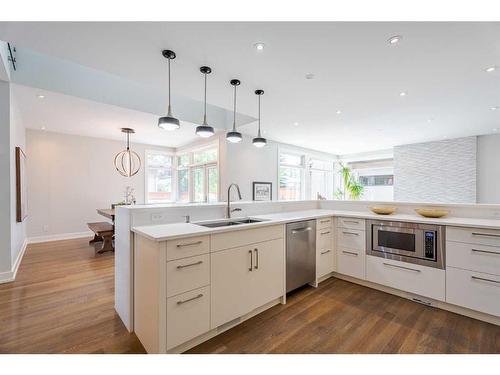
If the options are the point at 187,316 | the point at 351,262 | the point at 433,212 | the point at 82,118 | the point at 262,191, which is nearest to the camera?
the point at 187,316

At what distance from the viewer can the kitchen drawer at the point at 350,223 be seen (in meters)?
2.78

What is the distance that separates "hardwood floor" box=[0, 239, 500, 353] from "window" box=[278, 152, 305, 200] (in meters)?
4.31

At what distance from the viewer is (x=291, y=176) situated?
727cm

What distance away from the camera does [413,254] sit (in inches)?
94.3

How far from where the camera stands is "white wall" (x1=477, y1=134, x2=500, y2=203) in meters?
5.61

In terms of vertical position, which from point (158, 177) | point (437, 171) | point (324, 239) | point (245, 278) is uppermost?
point (437, 171)

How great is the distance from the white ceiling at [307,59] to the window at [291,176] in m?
3.03

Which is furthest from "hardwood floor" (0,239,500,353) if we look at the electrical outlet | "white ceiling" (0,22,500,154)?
"white ceiling" (0,22,500,154)

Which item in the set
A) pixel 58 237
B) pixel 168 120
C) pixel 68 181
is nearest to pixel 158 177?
pixel 68 181

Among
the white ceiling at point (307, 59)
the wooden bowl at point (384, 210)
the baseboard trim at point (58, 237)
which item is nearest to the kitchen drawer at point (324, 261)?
the wooden bowl at point (384, 210)

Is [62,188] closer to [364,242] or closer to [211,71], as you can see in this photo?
[211,71]

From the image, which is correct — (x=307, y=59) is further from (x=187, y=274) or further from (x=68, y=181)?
(x=68, y=181)

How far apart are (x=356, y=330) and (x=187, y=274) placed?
5.04 feet

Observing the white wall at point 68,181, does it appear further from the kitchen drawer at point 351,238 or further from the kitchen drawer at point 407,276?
the kitchen drawer at point 407,276
